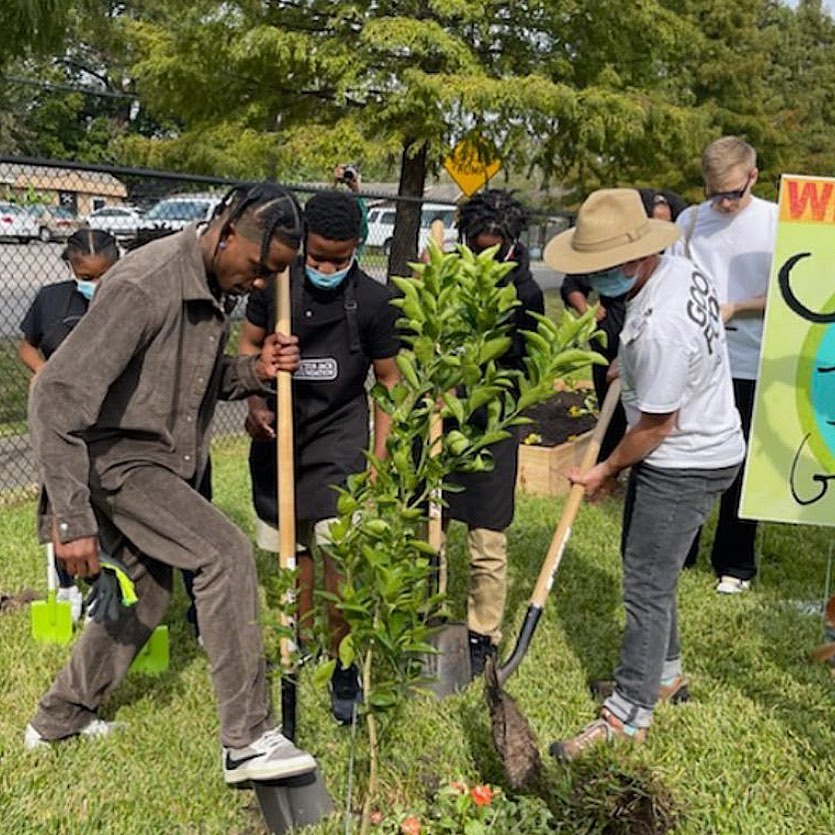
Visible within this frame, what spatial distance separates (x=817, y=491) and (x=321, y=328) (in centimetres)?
229

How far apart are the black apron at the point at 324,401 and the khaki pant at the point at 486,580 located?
60 centimetres

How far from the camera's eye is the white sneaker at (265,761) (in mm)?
2730

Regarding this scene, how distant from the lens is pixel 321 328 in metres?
3.43

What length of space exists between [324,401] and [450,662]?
1113 mm

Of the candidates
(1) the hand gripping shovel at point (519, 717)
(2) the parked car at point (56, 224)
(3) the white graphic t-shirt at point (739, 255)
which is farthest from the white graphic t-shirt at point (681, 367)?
(2) the parked car at point (56, 224)

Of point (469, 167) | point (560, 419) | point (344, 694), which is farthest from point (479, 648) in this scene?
point (469, 167)

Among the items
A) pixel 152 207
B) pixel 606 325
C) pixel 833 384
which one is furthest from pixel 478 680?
pixel 152 207

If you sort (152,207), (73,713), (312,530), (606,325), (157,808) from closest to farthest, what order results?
(157,808)
(73,713)
(312,530)
(606,325)
(152,207)

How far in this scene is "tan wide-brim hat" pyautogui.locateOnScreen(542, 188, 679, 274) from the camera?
2.91 meters

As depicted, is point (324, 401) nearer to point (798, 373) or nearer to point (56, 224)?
point (798, 373)

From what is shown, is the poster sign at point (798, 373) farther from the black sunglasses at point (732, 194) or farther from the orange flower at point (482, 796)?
the orange flower at point (482, 796)

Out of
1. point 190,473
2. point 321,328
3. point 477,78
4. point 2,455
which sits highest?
point 477,78

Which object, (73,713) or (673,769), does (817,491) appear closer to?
(673,769)

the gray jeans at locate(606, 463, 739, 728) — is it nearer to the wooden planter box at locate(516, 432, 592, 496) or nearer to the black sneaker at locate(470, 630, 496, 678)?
the black sneaker at locate(470, 630, 496, 678)
